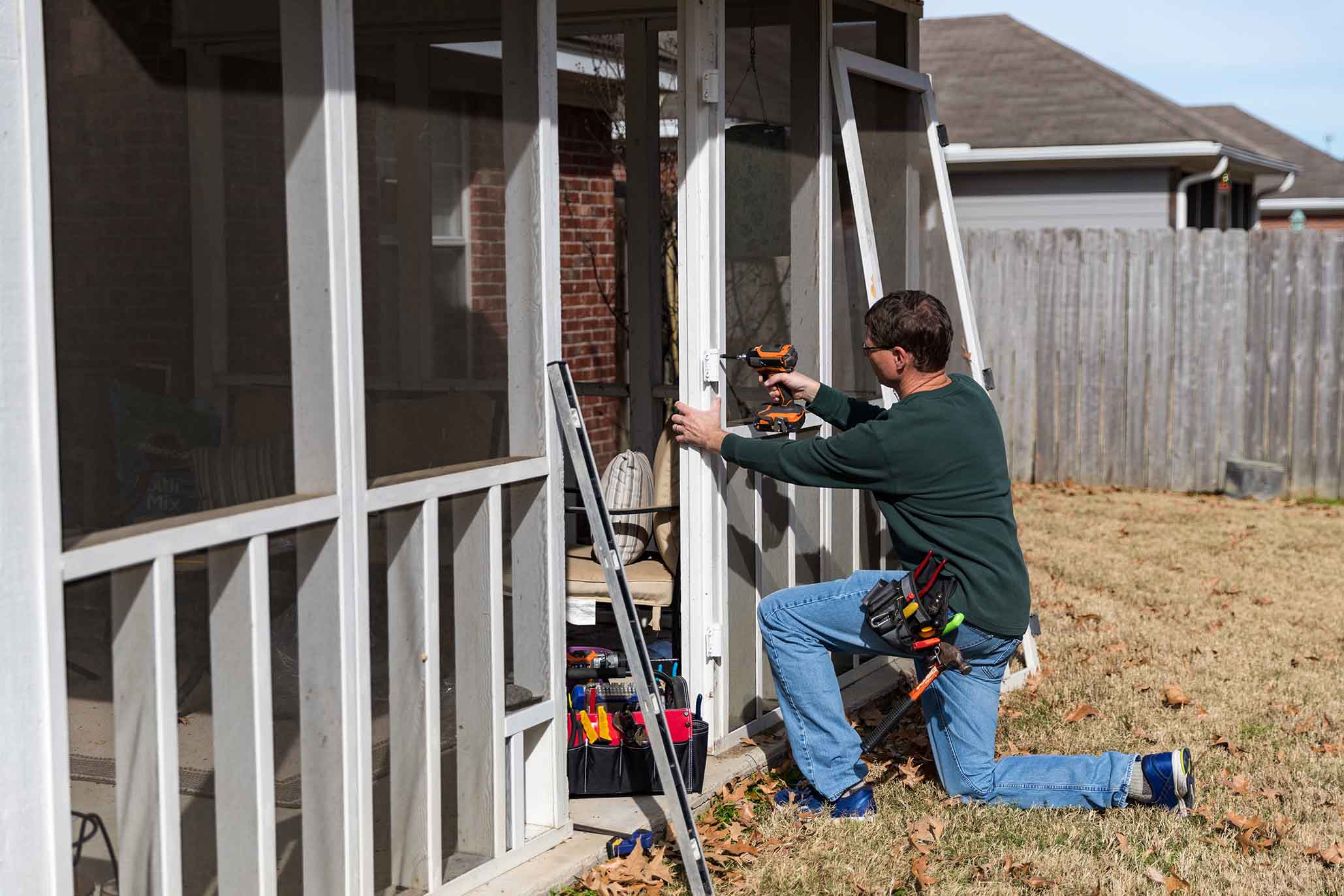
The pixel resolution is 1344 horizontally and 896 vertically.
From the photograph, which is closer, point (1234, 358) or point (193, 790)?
point (193, 790)

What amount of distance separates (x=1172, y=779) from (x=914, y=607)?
1018 mm

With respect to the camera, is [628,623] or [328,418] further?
[628,623]

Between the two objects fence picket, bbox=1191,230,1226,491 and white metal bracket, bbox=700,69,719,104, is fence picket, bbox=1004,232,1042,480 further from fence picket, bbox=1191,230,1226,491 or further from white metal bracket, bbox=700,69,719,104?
white metal bracket, bbox=700,69,719,104

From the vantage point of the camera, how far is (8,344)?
255cm

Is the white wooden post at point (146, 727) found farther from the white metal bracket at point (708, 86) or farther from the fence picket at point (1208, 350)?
the fence picket at point (1208, 350)

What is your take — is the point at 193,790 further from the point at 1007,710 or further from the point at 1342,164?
the point at 1342,164

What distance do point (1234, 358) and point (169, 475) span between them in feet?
34.1

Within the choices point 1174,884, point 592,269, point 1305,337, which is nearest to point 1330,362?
point 1305,337

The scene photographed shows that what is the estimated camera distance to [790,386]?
504 cm

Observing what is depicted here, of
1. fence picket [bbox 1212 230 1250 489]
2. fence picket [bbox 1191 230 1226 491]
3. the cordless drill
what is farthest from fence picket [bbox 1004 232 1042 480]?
the cordless drill

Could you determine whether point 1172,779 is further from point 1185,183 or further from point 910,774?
point 1185,183

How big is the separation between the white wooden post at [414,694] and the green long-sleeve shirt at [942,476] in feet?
4.27

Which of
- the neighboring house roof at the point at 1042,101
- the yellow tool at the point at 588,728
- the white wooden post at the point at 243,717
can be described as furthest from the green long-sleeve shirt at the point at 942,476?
the neighboring house roof at the point at 1042,101

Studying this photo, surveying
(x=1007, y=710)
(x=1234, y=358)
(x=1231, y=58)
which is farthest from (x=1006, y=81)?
(x=1231, y=58)
